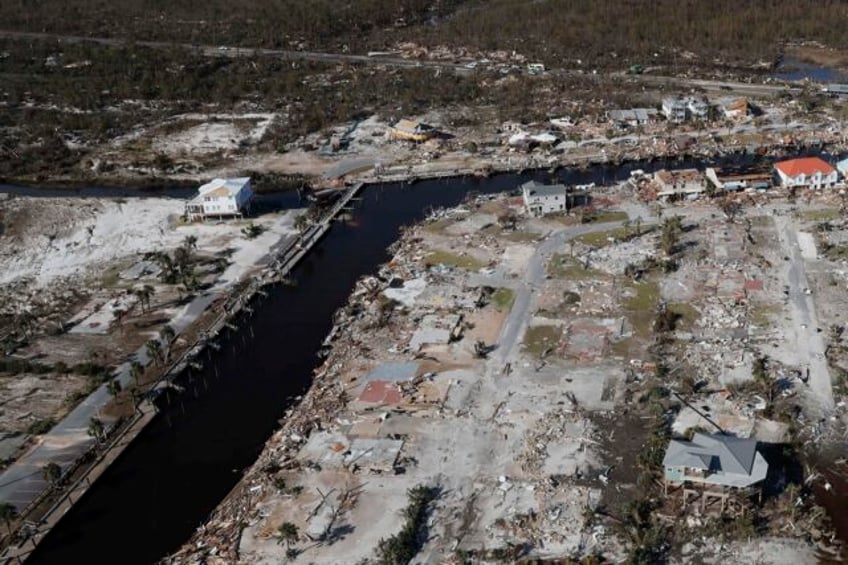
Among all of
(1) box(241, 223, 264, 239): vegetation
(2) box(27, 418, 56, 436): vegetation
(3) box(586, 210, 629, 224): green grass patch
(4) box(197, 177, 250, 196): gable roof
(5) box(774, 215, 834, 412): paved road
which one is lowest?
(5) box(774, 215, 834, 412): paved road

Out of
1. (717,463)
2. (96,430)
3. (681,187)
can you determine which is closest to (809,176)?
(681,187)

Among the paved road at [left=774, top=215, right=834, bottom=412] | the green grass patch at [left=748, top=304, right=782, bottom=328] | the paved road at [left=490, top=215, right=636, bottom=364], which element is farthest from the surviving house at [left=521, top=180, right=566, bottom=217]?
the green grass patch at [left=748, top=304, right=782, bottom=328]

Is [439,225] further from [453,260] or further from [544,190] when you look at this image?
[544,190]

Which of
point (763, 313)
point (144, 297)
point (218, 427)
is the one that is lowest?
point (218, 427)

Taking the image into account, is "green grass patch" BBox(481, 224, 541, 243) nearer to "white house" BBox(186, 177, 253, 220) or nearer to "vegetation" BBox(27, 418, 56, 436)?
"white house" BBox(186, 177, 253, 220)

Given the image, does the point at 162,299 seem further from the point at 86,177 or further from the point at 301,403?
the point at 86,177

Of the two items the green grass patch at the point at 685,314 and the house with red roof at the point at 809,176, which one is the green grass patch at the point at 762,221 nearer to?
the house with red roof at the point at 809,176
